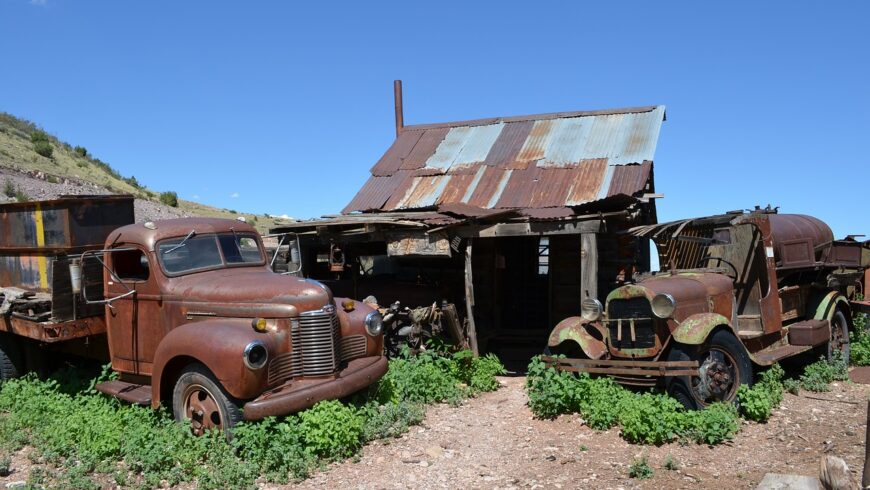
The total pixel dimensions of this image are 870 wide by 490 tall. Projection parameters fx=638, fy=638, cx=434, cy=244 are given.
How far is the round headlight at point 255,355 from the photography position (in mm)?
5586

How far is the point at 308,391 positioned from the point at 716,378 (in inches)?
172

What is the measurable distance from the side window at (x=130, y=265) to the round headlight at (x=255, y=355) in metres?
2.22

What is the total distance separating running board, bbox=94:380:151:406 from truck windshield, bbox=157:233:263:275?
4.30 ft

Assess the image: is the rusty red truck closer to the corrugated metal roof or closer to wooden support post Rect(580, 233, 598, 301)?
wooden support post Rect(580, 233, 598, 301)

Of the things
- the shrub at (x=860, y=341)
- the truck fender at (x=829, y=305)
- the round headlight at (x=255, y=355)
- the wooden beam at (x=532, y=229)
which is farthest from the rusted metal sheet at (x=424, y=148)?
the shrub at (x=860, y=341)

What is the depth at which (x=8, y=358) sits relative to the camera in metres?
8.42

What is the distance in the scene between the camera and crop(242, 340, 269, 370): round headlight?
5.59m

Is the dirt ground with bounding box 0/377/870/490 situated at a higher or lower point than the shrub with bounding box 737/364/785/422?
lower

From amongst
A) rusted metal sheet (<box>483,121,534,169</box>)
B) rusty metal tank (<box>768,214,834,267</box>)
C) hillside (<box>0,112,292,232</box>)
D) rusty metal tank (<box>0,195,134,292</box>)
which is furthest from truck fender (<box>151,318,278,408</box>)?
hillside (<box>0,112,292,232</box>)

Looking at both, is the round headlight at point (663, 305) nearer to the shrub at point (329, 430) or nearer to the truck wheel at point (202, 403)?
the shrub at point (329, 430)

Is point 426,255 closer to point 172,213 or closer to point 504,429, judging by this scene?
point 504,429

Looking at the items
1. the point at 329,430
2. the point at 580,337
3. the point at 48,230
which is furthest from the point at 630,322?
the point at 48,230

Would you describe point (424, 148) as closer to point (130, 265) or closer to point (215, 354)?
point (130, 265)

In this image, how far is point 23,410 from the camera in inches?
291
